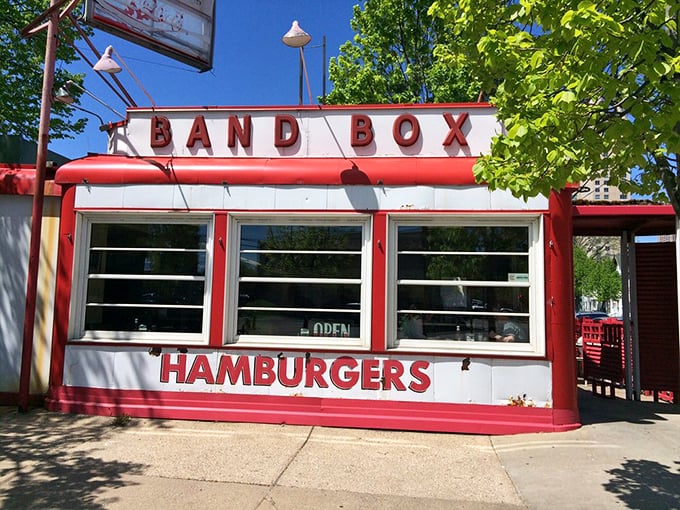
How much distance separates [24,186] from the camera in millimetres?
7203

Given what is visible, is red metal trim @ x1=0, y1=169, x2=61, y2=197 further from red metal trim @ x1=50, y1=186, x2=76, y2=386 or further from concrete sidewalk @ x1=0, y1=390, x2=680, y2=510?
concrete sidewalk @ x1=0, y1=390, x2=680, y2=510

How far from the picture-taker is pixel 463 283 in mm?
Result: 6562

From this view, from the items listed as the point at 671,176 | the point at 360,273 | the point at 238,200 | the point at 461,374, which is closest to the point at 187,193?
the point at 238,200

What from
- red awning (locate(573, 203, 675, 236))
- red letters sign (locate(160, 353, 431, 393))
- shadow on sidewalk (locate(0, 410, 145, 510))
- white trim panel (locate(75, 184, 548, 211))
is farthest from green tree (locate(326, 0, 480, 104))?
shadow on sidewalk (locate(0, 410, 145, 510))

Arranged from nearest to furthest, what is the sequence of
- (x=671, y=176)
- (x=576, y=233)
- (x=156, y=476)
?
(x=671, y=176) → (x=156, y=476) → (x=576, y=233)

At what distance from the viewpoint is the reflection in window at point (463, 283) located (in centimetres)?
651

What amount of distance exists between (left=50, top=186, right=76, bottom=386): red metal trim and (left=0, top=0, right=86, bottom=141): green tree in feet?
41.2

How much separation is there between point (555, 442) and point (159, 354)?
511 centimetres

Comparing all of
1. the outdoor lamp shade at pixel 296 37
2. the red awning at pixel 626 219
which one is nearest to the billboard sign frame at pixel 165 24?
the outdoor lamp shade at pixel 296 37

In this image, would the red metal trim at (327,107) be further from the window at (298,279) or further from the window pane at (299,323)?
the window pane at (299,323)

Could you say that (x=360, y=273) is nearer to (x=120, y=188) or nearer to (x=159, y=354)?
(x=159, y=354)

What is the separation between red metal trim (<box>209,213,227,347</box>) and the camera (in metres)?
6.69

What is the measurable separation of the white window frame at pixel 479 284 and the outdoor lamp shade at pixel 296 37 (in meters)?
2.63

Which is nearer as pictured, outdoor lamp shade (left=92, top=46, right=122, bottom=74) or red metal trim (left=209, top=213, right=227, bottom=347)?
red metal trim (left=209, top=213, right=227, bottom=347)
